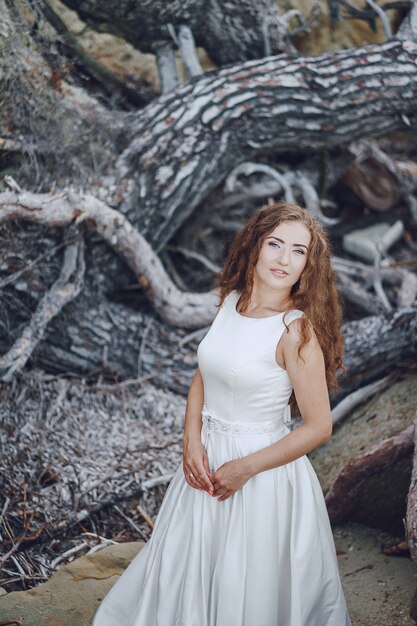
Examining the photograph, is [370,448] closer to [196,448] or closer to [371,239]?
[196,448]

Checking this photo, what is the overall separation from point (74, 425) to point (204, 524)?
145cm

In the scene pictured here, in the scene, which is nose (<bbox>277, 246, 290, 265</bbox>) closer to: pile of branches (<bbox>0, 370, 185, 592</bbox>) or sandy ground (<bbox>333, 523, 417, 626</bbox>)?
sandy ground (<bbox>333, 523, 417, 626</bbox>)

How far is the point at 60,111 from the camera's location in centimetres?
356

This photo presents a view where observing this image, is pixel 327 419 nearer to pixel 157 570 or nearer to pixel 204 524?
pixel 204 524

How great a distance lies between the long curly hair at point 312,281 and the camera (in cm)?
208

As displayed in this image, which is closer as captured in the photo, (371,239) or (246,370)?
(246,370)

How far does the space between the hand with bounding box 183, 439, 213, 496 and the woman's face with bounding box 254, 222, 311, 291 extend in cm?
58

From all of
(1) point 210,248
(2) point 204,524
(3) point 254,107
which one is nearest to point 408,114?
(3) point 254,107

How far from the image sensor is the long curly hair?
6.82 ft

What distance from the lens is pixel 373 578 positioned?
2578 mm

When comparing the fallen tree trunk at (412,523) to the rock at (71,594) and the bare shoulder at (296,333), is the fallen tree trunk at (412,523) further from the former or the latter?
the rock at (71,594)

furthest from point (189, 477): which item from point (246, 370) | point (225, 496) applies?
point (246, 370)

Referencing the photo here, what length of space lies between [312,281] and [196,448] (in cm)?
66

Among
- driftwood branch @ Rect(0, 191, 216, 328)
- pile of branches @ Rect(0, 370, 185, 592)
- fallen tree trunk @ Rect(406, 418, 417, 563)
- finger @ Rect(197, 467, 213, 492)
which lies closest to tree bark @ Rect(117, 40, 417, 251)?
driftwood branch @ Rect(0, 191, 216, 328)
